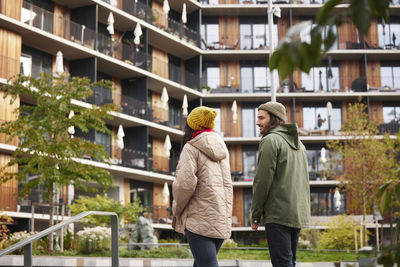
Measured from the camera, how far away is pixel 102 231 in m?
20.9

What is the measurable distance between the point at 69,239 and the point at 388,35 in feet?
108

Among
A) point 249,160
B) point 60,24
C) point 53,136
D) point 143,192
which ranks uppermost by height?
point 60,24

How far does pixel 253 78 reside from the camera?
154ft

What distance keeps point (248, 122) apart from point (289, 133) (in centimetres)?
4076

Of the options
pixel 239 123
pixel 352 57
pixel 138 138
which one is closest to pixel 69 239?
pixel 138 138

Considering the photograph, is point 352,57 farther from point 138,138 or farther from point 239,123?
point 138,138

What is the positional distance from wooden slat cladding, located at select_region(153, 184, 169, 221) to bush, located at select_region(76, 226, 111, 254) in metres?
18.1

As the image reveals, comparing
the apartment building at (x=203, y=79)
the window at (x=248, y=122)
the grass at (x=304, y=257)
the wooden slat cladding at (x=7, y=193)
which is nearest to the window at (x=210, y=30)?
the apartment building at (x=203, y=79)

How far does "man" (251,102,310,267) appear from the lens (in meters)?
5.35

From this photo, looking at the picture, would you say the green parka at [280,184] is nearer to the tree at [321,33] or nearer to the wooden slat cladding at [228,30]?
the tree at [321,33]

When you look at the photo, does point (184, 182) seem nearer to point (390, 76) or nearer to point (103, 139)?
point (103, 139)

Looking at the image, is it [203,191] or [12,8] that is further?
[12,8]

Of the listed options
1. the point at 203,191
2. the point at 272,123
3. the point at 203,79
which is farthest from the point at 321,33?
the point at 203,79

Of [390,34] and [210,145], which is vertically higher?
[390,34]
